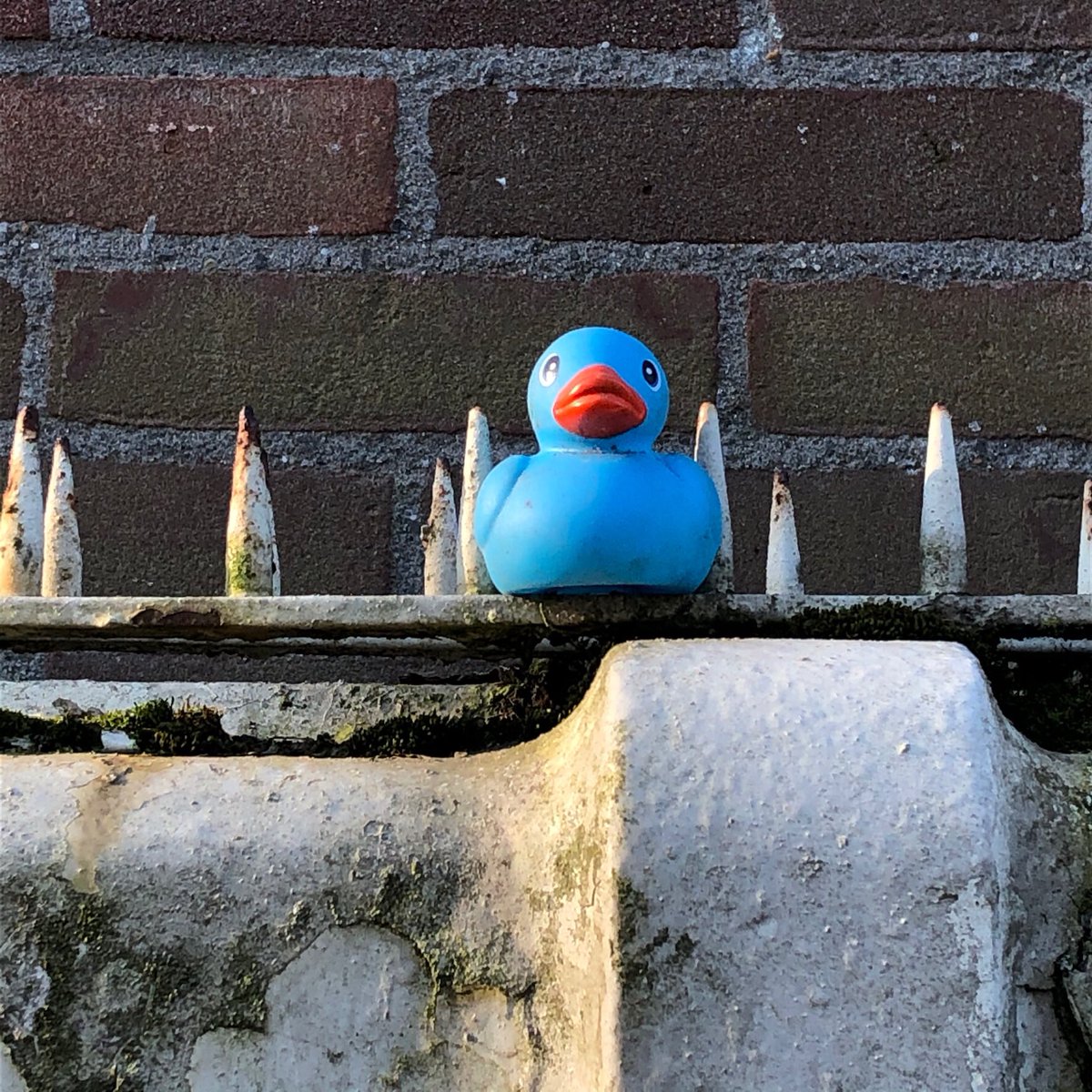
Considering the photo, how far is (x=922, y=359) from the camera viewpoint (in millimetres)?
722

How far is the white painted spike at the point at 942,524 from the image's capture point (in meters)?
0.44

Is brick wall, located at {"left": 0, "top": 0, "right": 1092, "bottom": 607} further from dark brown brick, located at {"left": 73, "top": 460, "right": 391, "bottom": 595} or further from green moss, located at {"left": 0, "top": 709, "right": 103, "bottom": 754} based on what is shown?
green moss, located at {"left": 0, "top": 709, "right": 103, "bottom": 754}

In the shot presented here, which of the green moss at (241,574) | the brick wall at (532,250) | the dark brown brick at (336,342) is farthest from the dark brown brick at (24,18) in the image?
the green moss at (241,574)

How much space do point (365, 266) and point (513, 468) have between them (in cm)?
38

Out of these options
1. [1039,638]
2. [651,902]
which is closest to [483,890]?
[651,902]

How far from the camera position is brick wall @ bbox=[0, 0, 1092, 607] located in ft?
2.36

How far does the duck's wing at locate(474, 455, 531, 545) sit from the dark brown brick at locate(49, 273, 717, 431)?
320mm

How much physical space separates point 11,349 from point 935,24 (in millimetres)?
647

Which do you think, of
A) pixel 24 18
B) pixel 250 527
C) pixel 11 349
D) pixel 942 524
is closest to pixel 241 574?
pixel 250 527

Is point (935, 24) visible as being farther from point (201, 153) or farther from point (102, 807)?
point (102, 807)

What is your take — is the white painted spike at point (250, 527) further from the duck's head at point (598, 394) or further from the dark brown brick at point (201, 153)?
the dark brown brick at point (201, 153)

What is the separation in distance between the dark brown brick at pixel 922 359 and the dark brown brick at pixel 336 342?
5 cm

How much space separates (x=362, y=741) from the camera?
42 cm

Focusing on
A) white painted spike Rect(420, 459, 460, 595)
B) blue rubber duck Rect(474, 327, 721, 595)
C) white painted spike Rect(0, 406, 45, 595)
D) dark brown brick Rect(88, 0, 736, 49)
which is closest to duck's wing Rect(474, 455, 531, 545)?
blue rubber duck Rect(474, 327, 721, 595)
